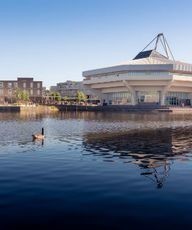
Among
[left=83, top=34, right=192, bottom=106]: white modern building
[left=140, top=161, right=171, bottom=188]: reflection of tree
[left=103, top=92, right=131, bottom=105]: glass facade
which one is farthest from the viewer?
[left=103, top=92, right=131, bottom=105]: glass facade

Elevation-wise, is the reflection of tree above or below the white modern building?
below

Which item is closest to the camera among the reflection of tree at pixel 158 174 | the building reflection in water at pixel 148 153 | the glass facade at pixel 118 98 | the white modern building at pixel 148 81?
the reflection of tree at pixel 158 174

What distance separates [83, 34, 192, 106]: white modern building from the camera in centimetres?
16288

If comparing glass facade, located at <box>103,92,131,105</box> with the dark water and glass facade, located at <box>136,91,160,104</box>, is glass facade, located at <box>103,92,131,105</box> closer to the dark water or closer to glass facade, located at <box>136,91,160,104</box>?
glass facade, located at <box>136,91,160,104</box>

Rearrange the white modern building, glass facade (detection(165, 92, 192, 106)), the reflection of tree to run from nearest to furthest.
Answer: the reflection of tree < the white modern building < glass facade (detection(165, 92, 192, 106))

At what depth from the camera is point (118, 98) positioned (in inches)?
7387

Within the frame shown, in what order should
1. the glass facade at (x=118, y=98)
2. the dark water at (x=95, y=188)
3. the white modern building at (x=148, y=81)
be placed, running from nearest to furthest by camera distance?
1. the dark water at (x=95, y=188)
2. the white modern building at (x=148, y=81)
3. the glass facade at (x=118, y=98)

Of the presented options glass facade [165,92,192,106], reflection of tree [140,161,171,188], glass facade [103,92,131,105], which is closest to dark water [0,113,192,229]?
reflection of tree [140,161,171,188]

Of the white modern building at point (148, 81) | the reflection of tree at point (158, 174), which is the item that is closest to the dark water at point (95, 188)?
the reflection of tree at point (158, 174)

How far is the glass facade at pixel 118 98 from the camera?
594ft

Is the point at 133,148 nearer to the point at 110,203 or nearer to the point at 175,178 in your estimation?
the point at 175,178

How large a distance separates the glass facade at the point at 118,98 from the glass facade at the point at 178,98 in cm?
1936

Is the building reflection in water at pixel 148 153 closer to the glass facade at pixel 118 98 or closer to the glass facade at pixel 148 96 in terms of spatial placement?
the glass facade at pixel 148 96

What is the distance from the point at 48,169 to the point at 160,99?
14467cm
